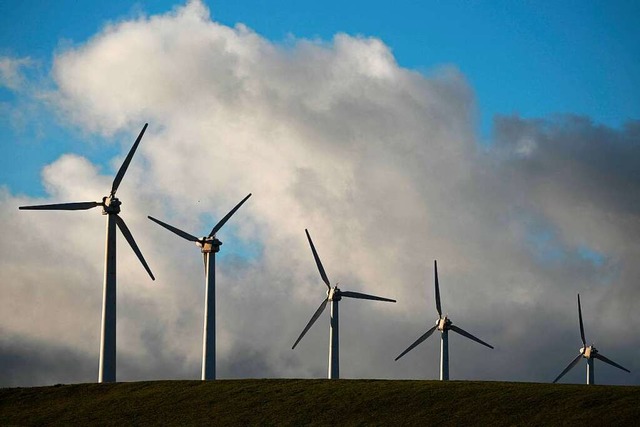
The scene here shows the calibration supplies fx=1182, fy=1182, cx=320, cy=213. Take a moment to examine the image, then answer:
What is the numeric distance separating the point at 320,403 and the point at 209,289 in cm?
2812

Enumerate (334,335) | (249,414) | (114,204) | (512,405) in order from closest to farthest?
1. (512,405)
2. (249,414)
3. (114,204)
4. (334,335)

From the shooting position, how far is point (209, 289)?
133 m

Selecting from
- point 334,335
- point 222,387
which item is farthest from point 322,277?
point 222,387

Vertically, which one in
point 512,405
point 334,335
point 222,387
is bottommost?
point 512,405

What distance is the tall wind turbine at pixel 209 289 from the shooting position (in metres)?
131

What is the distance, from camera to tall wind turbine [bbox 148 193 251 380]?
130625 millimetres

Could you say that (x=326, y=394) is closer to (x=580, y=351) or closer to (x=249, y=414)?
(x=249, y=414)

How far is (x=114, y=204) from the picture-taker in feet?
396

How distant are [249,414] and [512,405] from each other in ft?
79.1

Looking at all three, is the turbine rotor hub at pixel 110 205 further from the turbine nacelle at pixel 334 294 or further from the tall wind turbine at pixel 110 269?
the turbine nacelle at pixel 334 294

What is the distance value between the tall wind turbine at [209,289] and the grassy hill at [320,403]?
5.08 m

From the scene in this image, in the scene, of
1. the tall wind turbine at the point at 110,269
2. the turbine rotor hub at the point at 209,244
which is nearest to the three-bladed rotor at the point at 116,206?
the tall wind turbine at the point at 110,269

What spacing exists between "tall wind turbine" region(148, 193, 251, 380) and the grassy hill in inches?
200

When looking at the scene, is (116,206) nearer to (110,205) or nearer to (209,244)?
(110,205)
